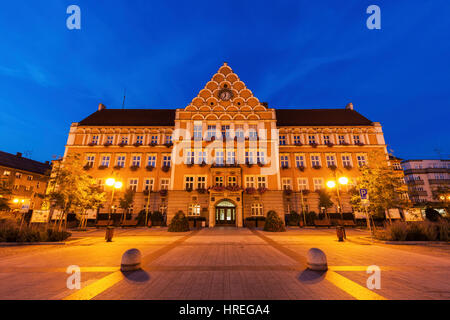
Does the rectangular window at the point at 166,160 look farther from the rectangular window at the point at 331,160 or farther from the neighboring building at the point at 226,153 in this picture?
the rectangular window at the point at 331,160

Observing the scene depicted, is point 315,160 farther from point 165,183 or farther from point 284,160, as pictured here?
point 165,183

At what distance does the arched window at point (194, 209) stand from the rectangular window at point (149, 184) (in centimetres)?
813

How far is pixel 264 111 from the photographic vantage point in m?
30.2

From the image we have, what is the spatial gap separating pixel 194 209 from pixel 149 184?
9638mm

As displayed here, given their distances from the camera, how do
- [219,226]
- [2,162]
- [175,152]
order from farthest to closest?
1. [2,162]
2. [175,152]
3. [219,226]

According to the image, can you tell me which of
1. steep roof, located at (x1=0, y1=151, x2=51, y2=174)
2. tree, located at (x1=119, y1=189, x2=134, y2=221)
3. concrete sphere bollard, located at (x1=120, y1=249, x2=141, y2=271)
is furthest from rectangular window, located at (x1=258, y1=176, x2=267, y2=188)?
steep roof, located at (x1=0, y1=151, x2=51, y2=174)

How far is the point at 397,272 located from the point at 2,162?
68088mm

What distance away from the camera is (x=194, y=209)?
27016 millimetres

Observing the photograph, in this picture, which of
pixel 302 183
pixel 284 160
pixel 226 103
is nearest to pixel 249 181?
pixel 284 160

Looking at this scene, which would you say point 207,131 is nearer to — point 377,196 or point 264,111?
point 264,111

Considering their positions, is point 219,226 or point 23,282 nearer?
point 23,282

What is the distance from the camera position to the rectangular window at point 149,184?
30528 millimetres

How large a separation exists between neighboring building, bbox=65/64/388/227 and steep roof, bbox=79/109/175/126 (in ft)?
1.11
